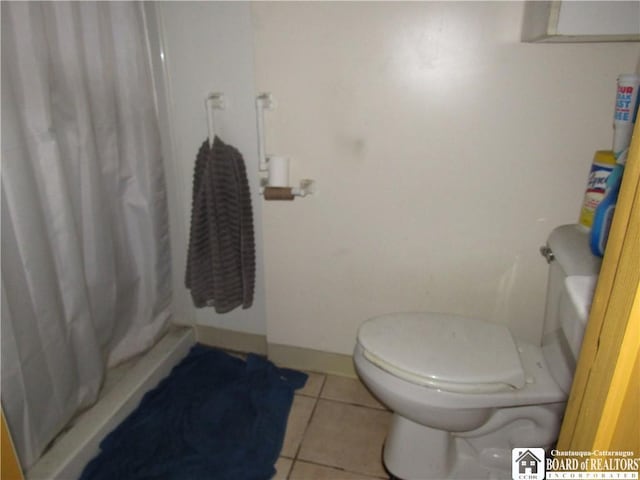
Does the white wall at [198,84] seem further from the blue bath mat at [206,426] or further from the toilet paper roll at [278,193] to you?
the blue bath mat at [206,426]

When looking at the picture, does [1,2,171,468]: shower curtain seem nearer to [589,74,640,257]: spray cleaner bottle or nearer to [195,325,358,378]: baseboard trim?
[195,325,358,378]: baseboard trim

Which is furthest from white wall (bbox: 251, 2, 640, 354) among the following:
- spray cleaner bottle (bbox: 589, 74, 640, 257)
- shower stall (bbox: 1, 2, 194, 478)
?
shower stall (bbox: 1, 2, 194, 478)

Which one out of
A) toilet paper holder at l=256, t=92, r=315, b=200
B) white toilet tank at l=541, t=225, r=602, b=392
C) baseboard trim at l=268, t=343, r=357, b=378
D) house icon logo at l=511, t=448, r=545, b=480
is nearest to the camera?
white toilet tank at l=541, t=225, r=602, b=392

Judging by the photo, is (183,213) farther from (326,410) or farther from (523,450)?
(523,450)

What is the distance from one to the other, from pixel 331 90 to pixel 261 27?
0.30m

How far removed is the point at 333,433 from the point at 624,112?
1296mm

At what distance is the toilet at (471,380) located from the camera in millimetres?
1079

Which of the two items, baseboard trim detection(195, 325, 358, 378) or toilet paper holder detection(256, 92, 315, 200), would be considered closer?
toilet paper holder detection(256, 92, 315, 200)

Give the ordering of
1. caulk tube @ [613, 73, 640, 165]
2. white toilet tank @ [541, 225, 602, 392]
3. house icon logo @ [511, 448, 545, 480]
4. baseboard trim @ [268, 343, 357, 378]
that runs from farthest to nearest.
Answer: baseboard trim @ [268, 343, 357, 378] → house icon logo @ [511, 448, 545, 480] → caulk tube @ [613, 73, 640, 165] → white toilet tank @ [541, 225, 602, 392]

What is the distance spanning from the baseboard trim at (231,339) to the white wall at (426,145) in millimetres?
417

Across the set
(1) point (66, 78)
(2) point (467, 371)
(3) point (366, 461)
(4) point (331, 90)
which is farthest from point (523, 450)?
(1) point (66, 78)

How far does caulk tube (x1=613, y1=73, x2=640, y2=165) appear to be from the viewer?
1007 mm

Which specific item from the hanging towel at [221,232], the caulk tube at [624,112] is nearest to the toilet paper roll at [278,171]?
the hanging towel at [221,232]

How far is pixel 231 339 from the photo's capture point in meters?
1.91
